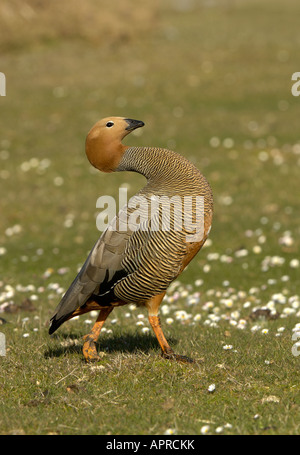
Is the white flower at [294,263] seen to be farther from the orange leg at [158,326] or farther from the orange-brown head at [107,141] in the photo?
the orange-brown head at [107,141]

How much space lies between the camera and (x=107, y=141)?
6.85 metres

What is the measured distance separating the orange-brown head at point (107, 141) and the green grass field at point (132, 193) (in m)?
1.96

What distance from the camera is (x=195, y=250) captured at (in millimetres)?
6641

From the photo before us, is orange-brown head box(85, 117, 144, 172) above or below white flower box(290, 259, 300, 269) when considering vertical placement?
above

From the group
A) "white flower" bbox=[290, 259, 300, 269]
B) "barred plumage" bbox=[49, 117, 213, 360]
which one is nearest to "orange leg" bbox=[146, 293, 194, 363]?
"barred plumage" bbox=[49, 117, 213, 360]

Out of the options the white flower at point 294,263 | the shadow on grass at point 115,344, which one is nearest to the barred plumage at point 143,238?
the shadow on grass at point 115,344

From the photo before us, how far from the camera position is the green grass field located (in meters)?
5.98

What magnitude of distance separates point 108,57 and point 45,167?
Answer: 1477 centimetres

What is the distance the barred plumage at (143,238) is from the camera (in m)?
6.51

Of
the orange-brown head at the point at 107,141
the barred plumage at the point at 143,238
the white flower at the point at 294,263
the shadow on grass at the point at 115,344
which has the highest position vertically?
the orange-brown head at the point at 107,141

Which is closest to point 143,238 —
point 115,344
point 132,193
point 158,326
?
point 158,326

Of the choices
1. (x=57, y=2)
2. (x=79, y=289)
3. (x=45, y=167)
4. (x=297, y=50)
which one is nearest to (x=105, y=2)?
(x=57, y=2)

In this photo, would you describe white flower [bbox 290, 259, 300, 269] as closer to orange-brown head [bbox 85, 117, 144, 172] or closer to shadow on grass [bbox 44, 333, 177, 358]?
shadow on grass [bbox 44, 333, 177, 358]

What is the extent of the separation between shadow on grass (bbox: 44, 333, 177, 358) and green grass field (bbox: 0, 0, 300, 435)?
33 mm
